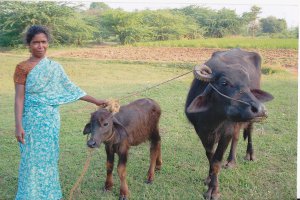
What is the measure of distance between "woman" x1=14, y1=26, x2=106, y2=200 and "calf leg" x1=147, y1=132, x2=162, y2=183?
80 centimetres

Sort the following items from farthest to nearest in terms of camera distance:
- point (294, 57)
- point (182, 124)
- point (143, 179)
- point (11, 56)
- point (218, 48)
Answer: point (182, 124)
point (218, 48)
point (294, 57)
point (11, 56)
point (143, 179)

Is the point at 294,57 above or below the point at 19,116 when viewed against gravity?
above

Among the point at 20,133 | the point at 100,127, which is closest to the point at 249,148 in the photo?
the point at 100,127

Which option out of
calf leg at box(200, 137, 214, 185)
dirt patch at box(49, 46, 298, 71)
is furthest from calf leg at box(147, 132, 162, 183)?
dirt patch at box(49, 46, 298, 71)

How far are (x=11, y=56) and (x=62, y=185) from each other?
1456 millimetres

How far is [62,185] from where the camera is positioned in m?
3.38

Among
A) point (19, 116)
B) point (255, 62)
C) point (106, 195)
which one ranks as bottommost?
point (106, 195)

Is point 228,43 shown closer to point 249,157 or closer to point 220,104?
point 249,157

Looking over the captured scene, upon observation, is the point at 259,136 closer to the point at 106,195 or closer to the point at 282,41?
the point at 282,41

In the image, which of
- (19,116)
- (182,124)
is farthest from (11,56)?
(182,124)

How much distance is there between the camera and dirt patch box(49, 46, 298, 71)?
13.8ft

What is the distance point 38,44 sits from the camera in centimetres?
267

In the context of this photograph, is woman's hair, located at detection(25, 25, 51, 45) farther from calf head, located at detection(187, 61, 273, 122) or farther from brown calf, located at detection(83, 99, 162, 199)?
calf head, located at detection(187, 61, 273, 122)

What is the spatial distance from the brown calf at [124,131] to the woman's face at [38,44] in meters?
0.63
